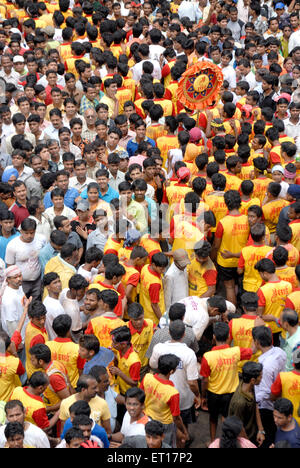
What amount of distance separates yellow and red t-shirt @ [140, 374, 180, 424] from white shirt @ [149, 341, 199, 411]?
378 millimetres

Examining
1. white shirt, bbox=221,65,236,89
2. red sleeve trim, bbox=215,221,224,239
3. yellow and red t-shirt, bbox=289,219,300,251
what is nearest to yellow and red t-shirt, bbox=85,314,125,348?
red sleeve trim, bbox=215,221,224,239

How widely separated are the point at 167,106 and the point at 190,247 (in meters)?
3.98

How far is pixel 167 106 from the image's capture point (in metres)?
11.7

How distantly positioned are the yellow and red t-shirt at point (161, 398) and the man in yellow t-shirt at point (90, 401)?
393 mm

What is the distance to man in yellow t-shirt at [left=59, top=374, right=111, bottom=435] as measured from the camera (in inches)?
233

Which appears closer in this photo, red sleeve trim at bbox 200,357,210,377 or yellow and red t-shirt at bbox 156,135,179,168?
red sleeve trim at bbox 200,357,210,377

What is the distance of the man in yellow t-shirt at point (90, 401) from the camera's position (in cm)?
593

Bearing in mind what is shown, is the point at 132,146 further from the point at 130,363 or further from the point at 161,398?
the point at 161,398

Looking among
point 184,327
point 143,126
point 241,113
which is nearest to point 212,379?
point 184,327

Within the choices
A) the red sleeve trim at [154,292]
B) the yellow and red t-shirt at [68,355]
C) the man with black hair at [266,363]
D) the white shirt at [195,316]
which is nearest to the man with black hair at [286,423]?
the man with black hair at [266,363]

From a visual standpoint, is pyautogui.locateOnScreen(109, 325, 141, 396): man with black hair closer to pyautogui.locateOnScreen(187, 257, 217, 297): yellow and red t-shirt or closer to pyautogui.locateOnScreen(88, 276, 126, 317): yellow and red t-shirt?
pyautogui.locateOnScreen(88, 276, 126, 317): yellow and red t-shirt

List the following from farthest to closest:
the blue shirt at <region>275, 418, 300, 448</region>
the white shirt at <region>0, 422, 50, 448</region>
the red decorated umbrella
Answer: the red decorated umbrella → the blue shirt at <region>275, 418, 300, 448</region> → the white shirt at <region>0, 422, 50, 448</region>

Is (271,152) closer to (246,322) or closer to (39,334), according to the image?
(246,322)

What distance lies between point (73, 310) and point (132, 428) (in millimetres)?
1757
